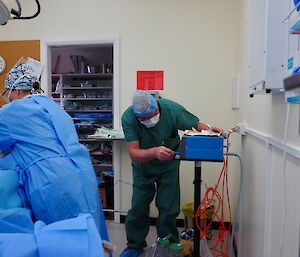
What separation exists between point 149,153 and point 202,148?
1.50 ft

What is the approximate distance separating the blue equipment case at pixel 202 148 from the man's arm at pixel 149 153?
129 millimetres

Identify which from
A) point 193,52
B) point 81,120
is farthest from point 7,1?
point 81,120

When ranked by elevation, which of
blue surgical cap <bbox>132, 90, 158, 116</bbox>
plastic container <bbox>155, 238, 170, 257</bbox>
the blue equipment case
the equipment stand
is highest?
blue surgical cap <bbox>132, 90, 158, 116</bbox>

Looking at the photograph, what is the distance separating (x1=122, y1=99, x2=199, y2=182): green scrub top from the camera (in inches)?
80.6

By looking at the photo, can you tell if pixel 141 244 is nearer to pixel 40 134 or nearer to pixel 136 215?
pixel 136 215

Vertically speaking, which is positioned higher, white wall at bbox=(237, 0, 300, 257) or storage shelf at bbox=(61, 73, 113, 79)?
storage shelf at bbox=(61, 73, 113, 79)

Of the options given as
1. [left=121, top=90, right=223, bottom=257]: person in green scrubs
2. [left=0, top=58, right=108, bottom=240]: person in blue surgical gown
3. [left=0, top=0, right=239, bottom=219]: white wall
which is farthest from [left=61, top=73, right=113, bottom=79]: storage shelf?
[left=0, top=58, right=108, bottom=240]: person in blue surgical gown

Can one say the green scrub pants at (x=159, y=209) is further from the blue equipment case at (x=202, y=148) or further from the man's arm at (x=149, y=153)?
the blue equipment case at (x=202, y=148)

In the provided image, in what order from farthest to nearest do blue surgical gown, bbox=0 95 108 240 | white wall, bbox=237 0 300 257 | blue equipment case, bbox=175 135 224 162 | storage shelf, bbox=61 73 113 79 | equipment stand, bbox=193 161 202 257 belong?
storage shelf, bbox=61 73 113 79 < equipment stand, bbox=193 161 202 257 < blue equipment case, bbox=175 135 224 162 < blue surgical gown, bbox=0 95 108 240 < white wall, bbox=237 0 300 257

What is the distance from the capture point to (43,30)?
9.34 ft

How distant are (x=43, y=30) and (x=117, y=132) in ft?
4.65

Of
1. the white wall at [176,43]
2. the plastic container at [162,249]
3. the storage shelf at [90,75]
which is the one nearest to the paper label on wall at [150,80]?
the white wall at [176,43]

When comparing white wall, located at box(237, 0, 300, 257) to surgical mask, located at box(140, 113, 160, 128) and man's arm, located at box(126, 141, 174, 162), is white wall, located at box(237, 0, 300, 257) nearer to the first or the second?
man's arm, located at box(126, 141, 174, 162)

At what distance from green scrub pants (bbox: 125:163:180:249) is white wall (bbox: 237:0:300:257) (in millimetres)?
570
